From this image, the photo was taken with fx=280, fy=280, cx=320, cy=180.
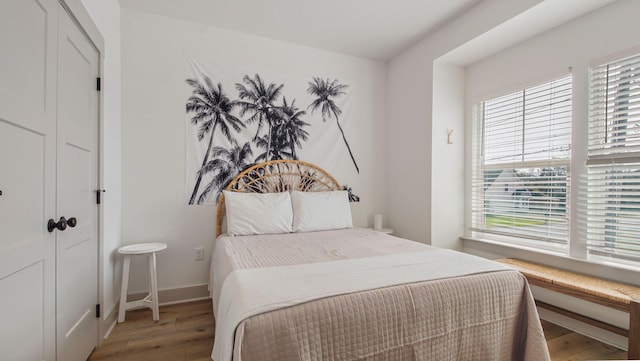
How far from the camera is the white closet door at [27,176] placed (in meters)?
1.01

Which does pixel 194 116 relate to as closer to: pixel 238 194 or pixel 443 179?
pixel 238 194

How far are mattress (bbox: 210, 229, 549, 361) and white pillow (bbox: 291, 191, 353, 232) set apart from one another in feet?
3.11

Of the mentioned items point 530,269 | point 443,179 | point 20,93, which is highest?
point 20,93

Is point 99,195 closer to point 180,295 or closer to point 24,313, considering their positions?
point 24,313

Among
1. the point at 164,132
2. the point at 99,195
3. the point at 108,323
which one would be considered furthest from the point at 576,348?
the point at 164,132

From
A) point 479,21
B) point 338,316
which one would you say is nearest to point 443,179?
point 479,21

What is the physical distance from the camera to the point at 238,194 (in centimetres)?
263

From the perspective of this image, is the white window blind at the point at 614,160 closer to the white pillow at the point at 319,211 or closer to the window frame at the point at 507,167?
the window frame at the point at 507,167

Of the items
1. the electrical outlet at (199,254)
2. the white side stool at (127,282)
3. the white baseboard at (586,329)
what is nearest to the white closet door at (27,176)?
the white side stool at (127,282)

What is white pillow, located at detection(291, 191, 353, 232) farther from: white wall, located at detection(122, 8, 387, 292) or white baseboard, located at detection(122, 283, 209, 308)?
white baseboard, located at detection(122, 283, 209, 308)

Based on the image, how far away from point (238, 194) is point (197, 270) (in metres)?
0.84

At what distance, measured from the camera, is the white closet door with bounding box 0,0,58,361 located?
1007 mm

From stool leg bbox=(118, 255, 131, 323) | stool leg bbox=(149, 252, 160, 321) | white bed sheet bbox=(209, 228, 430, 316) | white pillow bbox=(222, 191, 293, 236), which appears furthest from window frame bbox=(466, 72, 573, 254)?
stool leg bbox=(118, 255, 131, 323)

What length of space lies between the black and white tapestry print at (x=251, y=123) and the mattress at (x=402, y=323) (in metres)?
1.32
